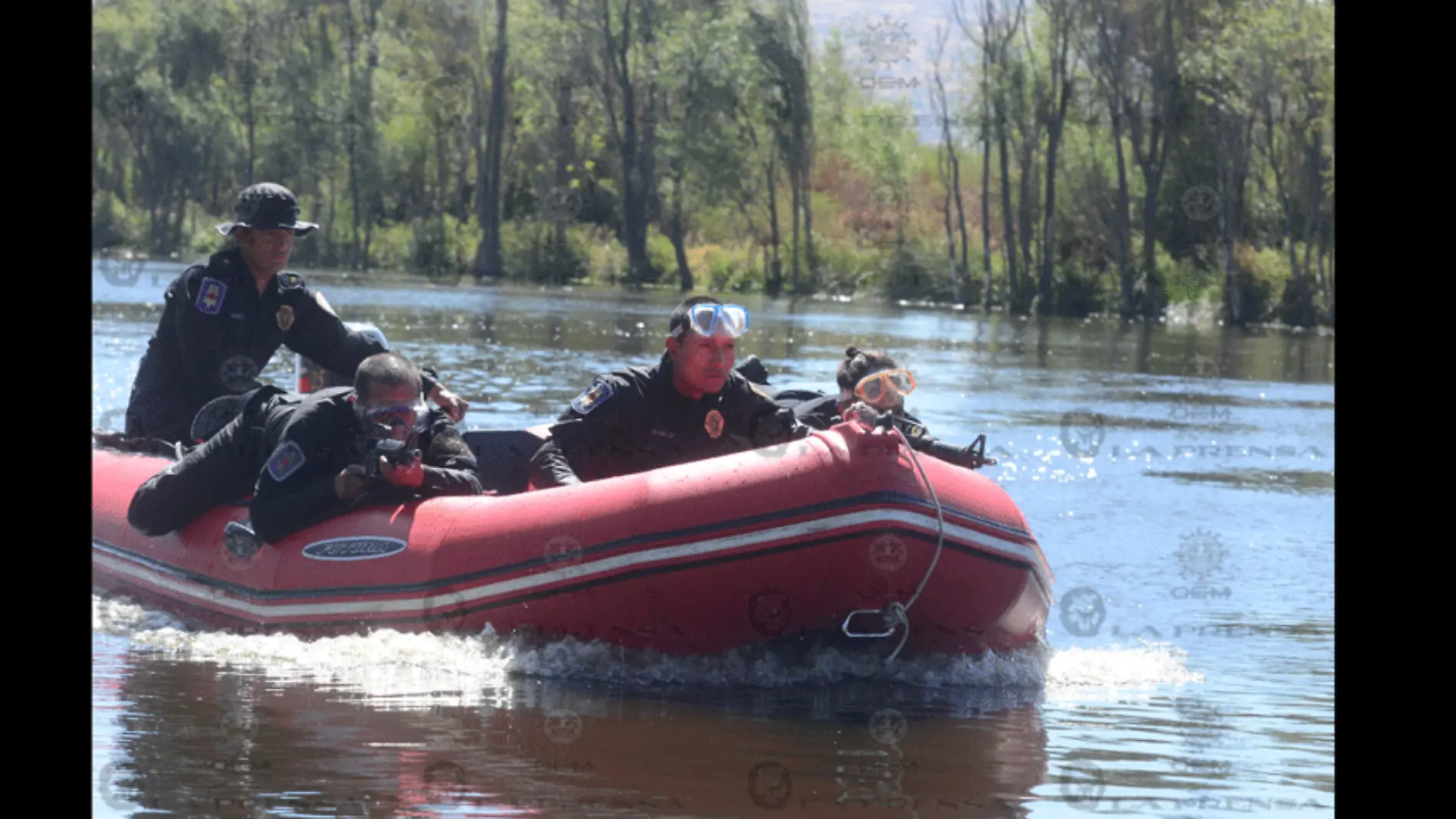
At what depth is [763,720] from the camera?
5809 mm

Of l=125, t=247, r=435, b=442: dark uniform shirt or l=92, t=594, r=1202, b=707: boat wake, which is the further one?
l=125, t=247, r=435, b=442: dark uniform shirt

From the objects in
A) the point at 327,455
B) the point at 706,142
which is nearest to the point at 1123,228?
the point at 706,142

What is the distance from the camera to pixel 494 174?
44375mm

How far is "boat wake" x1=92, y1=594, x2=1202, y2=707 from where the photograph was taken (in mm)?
6203

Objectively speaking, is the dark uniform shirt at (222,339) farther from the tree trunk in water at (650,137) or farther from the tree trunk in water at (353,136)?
the tree trunk in water at (353,136)

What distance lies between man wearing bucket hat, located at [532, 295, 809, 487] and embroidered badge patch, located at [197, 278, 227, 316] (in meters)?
1.67

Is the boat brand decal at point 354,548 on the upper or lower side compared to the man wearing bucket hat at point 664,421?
lower

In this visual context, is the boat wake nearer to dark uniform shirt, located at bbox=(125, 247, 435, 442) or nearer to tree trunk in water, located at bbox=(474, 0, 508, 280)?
dark uniform shirt, located at bbox=(125, 247, 435, 442)

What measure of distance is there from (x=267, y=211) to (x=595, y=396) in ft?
5.99

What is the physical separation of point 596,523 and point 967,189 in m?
43.3

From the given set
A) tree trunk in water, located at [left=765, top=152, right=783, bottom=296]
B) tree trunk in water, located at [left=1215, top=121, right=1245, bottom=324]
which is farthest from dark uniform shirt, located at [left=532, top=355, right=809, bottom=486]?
tree trunk in water, located at [left=765, top=152, right=783, bottom=296]

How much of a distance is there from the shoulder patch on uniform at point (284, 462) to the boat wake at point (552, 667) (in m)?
0.56

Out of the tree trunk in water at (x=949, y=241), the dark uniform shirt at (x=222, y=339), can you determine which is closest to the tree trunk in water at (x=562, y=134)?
the tree trunk in water at (x=949, y=241)

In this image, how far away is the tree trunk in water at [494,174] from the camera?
43969 mm
